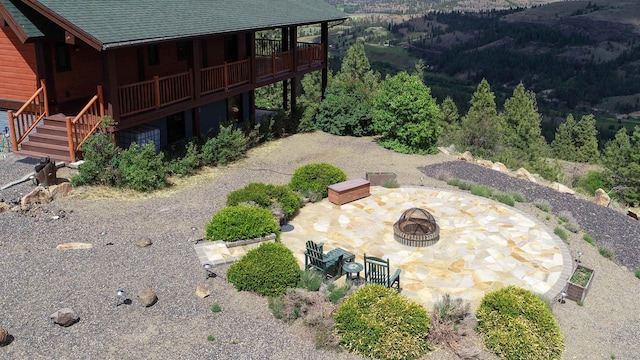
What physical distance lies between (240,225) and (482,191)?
8.40 m

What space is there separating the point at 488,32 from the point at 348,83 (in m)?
180

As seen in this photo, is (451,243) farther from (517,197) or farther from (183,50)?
(183,50)

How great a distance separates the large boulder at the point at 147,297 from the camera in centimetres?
969

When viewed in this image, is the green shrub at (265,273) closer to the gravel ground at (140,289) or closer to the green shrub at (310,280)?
the green shrub at (310,280)

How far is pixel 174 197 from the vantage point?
15.4 m

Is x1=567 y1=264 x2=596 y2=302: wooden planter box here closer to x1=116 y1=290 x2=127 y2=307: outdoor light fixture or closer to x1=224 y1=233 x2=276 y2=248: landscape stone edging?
x1=224 y1=233 x2=276 y2=248: landscape stone edging

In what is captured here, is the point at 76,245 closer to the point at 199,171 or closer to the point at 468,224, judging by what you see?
the point at 199,171

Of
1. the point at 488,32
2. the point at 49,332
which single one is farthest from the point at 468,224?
the point at 488,32

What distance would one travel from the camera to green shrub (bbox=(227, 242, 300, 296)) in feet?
33.9

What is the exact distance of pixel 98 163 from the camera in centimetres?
1509

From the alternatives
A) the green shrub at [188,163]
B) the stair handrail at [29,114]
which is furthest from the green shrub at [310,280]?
the stair handrail at [29,114]

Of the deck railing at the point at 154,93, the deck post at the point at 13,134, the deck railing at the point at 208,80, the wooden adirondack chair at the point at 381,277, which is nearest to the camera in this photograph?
the wooden adirondack chair at the point at 381,277

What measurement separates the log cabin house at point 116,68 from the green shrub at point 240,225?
544 cm

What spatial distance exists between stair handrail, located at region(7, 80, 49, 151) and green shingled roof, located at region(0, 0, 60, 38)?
1.90 m
